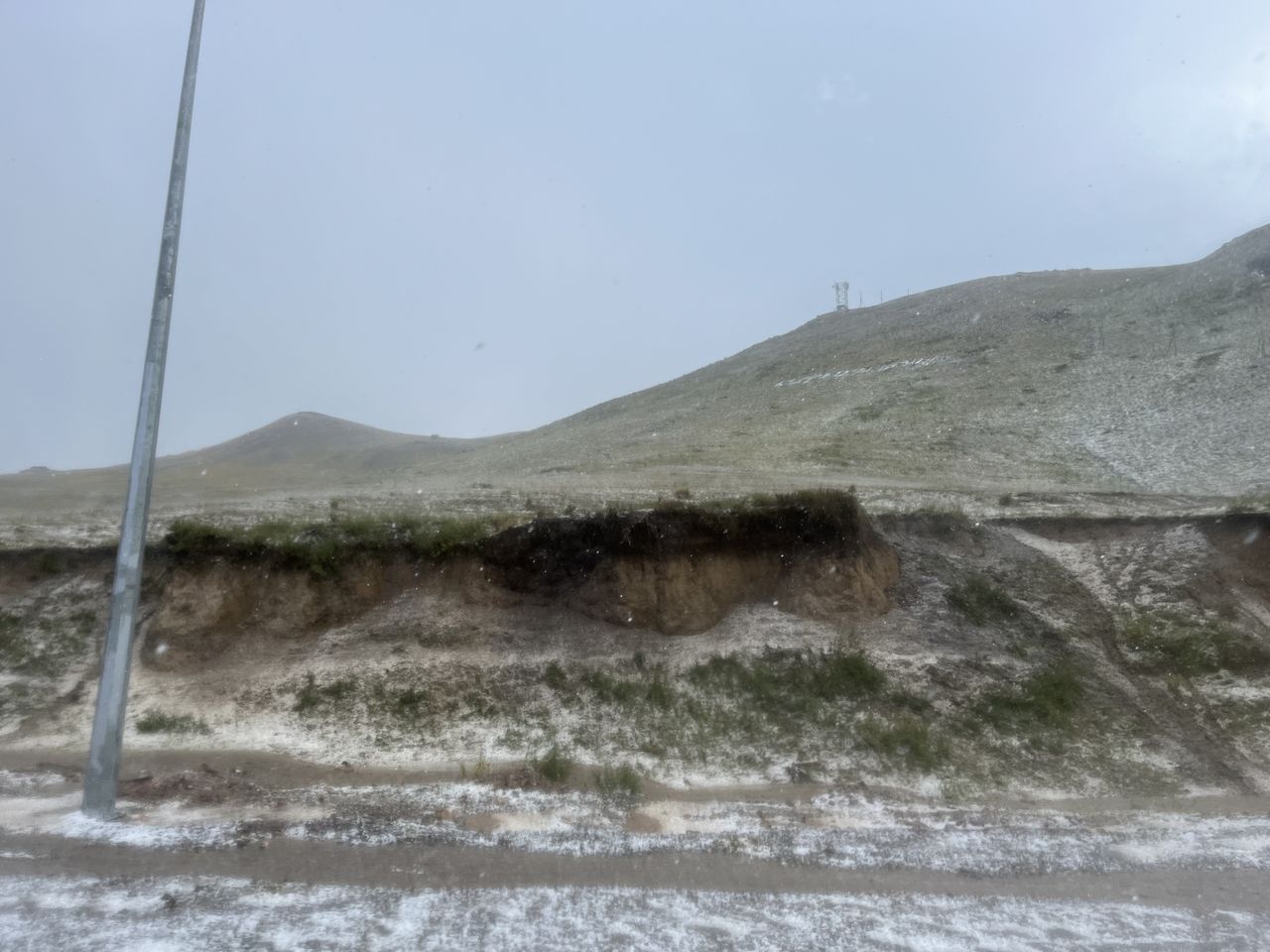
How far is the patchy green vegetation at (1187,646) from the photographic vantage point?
553 inches

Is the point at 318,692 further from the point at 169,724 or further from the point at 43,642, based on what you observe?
the point at 43,642

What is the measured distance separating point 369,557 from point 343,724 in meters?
3.27

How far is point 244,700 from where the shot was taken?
13.7 m

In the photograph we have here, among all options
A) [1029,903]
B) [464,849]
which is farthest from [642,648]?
[1029,903]

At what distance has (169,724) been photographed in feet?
43.3

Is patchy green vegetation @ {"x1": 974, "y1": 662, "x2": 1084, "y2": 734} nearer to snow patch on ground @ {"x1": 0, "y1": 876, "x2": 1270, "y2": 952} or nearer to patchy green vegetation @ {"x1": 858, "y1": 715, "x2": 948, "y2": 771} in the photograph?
patchy green vegetation @ {"x1": 858, "y1": 715, "x2": 948, "y2": 771}

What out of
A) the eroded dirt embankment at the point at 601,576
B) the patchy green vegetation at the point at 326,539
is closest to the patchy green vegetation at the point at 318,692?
the eroded dirt embankment at the point at 601,576

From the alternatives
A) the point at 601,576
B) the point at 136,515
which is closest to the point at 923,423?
the point at 601,576

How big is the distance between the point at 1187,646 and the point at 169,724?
15.5m

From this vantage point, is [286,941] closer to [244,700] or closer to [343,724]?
[343,724]

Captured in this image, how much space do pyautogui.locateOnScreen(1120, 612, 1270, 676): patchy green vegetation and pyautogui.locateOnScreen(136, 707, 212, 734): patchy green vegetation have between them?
46.2ft

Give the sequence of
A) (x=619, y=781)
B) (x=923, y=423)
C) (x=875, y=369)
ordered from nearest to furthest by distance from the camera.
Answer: (x=619, y=781)
(x=923, y=423)
(x=875, y=369)

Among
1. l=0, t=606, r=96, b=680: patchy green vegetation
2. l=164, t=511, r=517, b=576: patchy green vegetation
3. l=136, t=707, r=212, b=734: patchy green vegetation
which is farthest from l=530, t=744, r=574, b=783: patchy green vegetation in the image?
l=0, t=606, r=96, b=680: patchy green vegetation

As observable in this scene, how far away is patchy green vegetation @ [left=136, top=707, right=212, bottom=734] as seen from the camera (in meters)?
13.1
